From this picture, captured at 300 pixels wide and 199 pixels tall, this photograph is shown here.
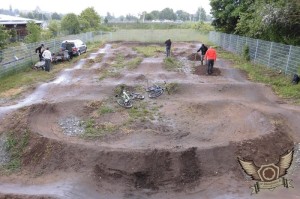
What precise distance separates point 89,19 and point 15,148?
4819 cm

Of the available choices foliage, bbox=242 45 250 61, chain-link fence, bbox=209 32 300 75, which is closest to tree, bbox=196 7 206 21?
chain-link fence, bbox=209 32 300 75

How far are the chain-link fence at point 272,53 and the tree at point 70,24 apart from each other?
2720cm

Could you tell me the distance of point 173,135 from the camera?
1113 centimetres

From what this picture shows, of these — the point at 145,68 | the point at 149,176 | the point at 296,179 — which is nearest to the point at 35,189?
the point at 149,176

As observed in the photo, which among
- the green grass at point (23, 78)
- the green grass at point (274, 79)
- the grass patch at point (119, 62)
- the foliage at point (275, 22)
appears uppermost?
the foliage at point (275, 22)

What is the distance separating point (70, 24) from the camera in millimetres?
47719

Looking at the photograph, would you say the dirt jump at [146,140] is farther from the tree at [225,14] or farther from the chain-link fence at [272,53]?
the tree at [225,14]

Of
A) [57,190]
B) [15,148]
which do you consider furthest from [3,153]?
[57,190]

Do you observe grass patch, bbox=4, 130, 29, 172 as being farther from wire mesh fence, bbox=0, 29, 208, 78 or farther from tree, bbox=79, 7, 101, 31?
tree, bbox=79, 7, 101, 31

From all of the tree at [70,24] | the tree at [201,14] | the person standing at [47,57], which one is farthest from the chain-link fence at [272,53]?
the tree at [201,14]

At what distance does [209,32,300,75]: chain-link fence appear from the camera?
16.9m

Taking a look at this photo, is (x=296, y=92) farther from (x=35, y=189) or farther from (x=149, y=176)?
(x=35, y=189)

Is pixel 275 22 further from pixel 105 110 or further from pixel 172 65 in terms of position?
pixel 105 110

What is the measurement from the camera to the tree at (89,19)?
52.2 metres
